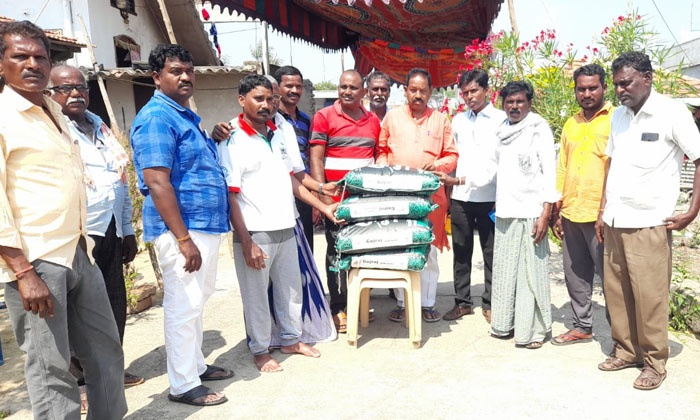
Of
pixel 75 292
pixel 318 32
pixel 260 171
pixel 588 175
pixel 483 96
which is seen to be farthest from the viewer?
pixel 318 32

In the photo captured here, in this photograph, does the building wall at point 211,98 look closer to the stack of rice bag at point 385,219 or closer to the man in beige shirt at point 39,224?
the stack of rice bag at point 385,219

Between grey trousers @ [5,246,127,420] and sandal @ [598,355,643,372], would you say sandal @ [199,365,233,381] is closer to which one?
grey trousers @ [5,246,127,420]

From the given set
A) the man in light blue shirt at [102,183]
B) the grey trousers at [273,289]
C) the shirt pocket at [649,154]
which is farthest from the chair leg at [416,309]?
the man in light blue shirt at [102,183]

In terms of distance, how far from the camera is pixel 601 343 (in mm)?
3791

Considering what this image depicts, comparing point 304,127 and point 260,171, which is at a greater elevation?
point 304,127

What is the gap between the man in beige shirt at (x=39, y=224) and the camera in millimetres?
2051

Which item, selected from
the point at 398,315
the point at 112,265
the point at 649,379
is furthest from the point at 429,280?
the point at 112,265

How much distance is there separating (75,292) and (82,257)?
0.16 meters

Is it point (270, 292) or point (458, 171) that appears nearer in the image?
point (270, 292)

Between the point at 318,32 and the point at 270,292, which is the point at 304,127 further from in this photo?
the point at 318,32

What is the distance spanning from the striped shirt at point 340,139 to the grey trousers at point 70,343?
201 centimetres

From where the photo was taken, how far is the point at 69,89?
3004 mm

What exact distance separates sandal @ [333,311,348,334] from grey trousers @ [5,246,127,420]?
186 cm

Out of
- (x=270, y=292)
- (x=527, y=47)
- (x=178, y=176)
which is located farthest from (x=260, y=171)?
(x=527, y=47)
